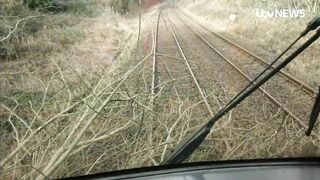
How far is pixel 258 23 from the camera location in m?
2.24

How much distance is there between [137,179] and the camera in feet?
6.89

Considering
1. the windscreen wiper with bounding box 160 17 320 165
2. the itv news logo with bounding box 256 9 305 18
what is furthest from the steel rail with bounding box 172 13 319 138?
the itv news logo with bounding box 256 9 305 18

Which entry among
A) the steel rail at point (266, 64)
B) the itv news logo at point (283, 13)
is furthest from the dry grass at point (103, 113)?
the itv news logo at point (283, 13)

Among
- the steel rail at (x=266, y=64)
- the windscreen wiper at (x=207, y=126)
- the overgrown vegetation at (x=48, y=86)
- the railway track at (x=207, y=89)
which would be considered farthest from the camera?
the steel rail at (x=266, y=64)

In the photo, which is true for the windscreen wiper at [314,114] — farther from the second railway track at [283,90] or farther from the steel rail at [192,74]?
the steel rail at [192,74]

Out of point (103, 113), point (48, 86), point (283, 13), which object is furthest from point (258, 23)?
point (48, 86)

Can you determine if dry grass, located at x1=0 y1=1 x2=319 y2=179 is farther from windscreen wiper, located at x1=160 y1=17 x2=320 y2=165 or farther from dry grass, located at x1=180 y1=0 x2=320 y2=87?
dry grass, located at x1=180 y1=0 x2=320 y2=87

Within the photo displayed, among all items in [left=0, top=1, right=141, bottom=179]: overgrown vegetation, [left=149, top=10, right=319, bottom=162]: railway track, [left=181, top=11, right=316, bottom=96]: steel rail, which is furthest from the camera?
[left=181, top=11, right=316, bottom=96]: steel rail

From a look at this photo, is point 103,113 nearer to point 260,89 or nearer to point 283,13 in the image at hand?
point 260,89

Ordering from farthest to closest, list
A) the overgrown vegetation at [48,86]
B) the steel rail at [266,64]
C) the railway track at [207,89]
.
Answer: the steel rail at [266,64] → the railway track at [207,89] → the overgrown vegetation at [48,86]

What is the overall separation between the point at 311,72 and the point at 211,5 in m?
0.68

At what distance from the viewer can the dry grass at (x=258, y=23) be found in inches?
86.8

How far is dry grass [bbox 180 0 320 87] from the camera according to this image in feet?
7.23

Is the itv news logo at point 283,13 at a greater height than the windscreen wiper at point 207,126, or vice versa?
the itv news logo at point 283,13
